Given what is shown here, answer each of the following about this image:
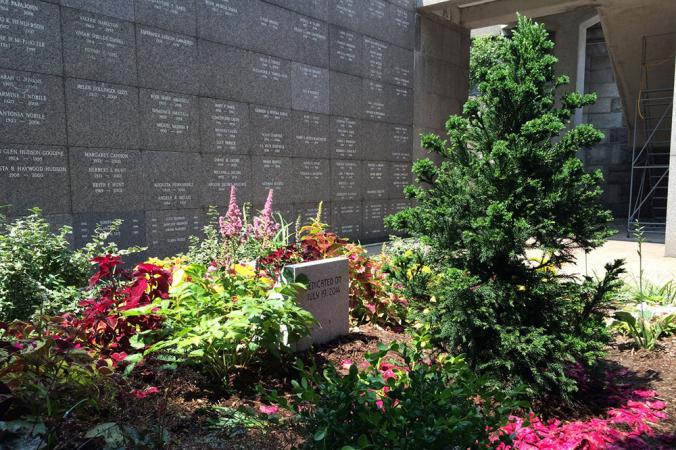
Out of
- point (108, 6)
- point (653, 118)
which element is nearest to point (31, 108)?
point (108, 6)

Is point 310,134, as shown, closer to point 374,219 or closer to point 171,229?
point 374,219

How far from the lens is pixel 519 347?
9.21 feet

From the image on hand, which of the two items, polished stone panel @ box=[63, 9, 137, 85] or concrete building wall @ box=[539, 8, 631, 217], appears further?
concrete building wall @ box=[539, 8, 631, 217]

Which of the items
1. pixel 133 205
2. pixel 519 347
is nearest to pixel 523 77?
pixel 519 347

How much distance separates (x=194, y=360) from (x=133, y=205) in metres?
4.16

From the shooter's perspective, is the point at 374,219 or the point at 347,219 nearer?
the point at 347,219

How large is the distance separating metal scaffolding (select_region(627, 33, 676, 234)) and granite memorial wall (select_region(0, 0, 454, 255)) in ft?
20.3

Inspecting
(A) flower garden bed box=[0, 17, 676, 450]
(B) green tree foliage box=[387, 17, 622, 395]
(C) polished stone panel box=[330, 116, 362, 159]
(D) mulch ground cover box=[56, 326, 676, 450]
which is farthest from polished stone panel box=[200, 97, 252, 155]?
(B) green tree foliage box=[387, 17, 622, 395]

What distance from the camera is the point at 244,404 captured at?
276cm

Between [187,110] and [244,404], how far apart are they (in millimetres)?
5234

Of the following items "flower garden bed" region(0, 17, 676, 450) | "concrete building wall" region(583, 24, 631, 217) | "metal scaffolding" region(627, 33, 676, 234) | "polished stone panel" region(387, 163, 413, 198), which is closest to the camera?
"flower garden bed" region(0, 17, 676, 450)

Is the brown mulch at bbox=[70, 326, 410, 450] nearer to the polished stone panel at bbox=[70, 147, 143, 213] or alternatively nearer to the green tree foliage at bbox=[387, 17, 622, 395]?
the green tree foliage at bbox=[387, 17, 622, 395]

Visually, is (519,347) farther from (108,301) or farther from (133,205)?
(133,205)

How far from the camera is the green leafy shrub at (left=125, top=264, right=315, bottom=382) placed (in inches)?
109
